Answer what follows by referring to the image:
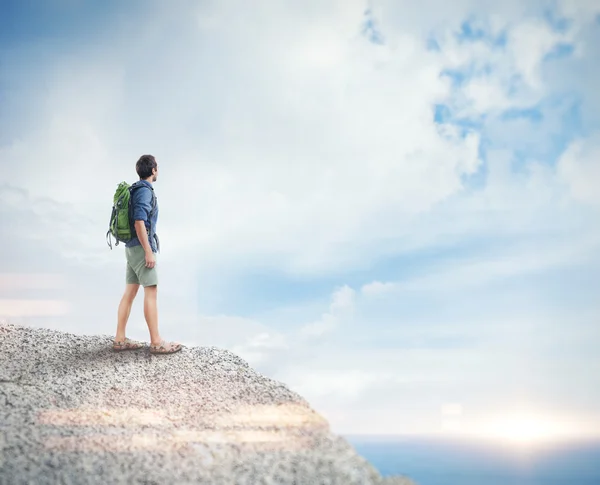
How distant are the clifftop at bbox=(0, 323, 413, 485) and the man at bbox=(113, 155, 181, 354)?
0.25m

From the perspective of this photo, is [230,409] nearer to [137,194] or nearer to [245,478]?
[245,478]

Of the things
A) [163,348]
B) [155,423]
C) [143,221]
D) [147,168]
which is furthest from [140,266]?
[155,423]

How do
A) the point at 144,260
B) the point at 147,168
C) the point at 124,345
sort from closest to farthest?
the point at 144,260 < the point at 147,168 < the point at 124,345

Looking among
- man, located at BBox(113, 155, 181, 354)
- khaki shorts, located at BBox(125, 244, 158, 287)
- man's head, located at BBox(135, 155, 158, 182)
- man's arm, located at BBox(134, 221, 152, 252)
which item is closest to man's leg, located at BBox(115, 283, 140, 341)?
man, located at BBox(113, 155, 181, 354)

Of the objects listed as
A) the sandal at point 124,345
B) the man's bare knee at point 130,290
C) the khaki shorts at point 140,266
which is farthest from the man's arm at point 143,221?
the sandal at point 124,345

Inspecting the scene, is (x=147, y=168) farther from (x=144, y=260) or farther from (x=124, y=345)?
(x=124, y=345)

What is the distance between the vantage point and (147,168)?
7492 mm

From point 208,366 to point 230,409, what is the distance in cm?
129

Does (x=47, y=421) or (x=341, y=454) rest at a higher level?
(x=47, y=421)

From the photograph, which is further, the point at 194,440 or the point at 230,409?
the point at 230,409

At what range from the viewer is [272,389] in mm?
6770

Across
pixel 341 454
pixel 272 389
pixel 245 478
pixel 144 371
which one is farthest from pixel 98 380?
pixel 341 454

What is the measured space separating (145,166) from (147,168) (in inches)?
1.6

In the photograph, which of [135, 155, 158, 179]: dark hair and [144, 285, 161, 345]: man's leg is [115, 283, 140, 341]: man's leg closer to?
[144, 285, 161, 345]: man's leg
